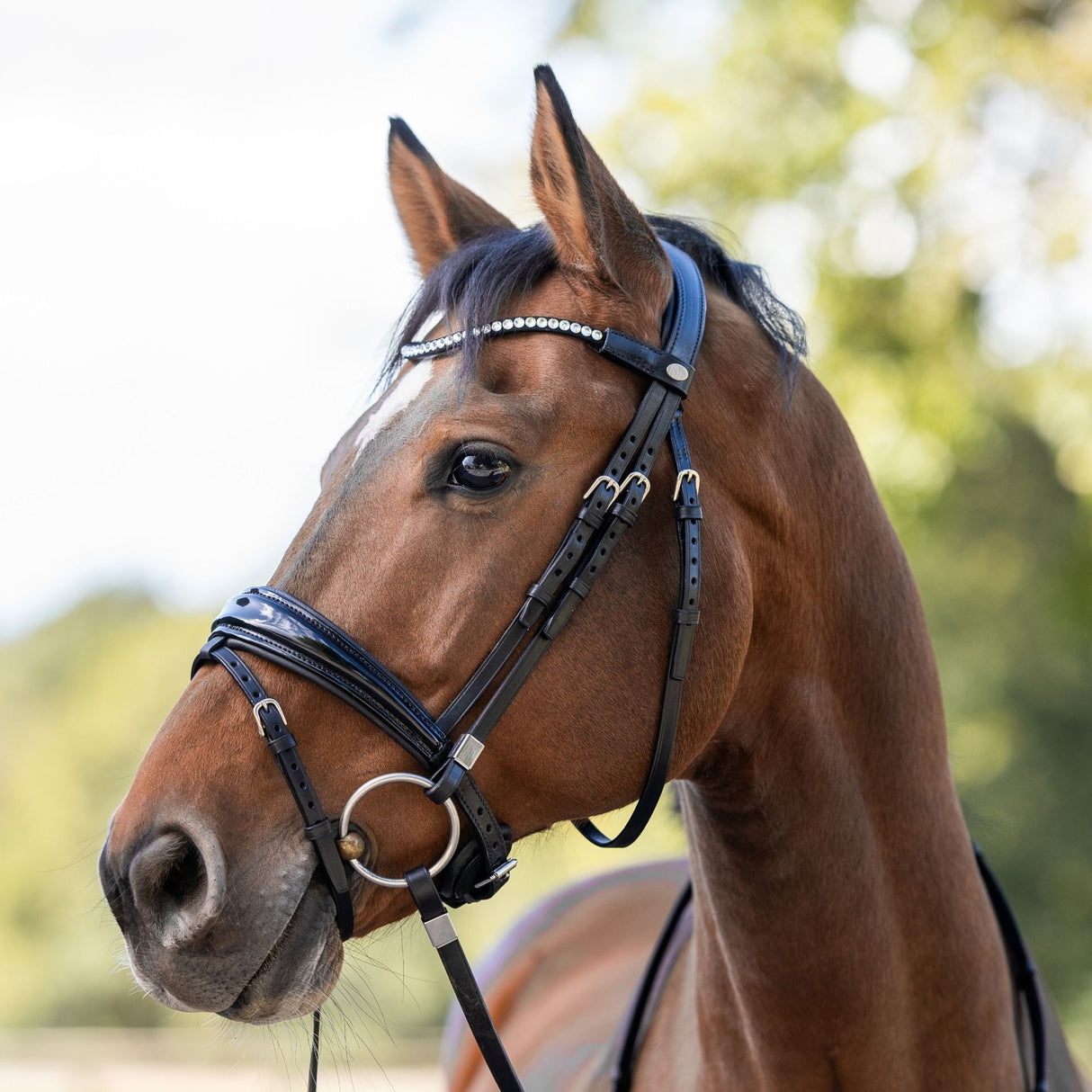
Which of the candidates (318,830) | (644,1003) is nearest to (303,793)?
(318,830)

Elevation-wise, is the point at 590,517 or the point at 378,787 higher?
the point at 590,517

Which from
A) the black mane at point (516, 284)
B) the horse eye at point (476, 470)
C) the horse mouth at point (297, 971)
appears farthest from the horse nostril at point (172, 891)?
the black mane at point (516, 284)

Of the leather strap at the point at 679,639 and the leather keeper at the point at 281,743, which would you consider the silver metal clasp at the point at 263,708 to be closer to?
the leather keeper at the point at 281,743

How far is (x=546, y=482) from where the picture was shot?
1.83 metres

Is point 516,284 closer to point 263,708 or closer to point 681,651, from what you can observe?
point 681,651

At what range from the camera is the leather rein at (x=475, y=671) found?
5.48 feet

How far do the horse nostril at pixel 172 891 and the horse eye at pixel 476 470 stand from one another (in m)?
0.69

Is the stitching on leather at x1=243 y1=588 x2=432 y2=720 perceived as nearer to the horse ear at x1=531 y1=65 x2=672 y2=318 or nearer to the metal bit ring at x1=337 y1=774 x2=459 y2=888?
the metal bit ring at x1=337 y1=774 x2=459 y2=888

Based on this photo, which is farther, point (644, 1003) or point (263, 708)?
point (644, 1003)

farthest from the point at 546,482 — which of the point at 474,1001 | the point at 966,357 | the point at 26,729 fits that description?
the point at 26,729

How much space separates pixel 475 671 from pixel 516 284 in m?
0.75

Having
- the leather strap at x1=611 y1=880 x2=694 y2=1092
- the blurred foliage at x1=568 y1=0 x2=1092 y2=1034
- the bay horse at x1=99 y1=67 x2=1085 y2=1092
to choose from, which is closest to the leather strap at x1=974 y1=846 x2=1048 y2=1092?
the bay horse at x1=99 y1=67 x2=1085 y2=1092

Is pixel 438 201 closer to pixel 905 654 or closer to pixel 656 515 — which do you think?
pixel 656 515

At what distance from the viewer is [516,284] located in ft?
6.61
